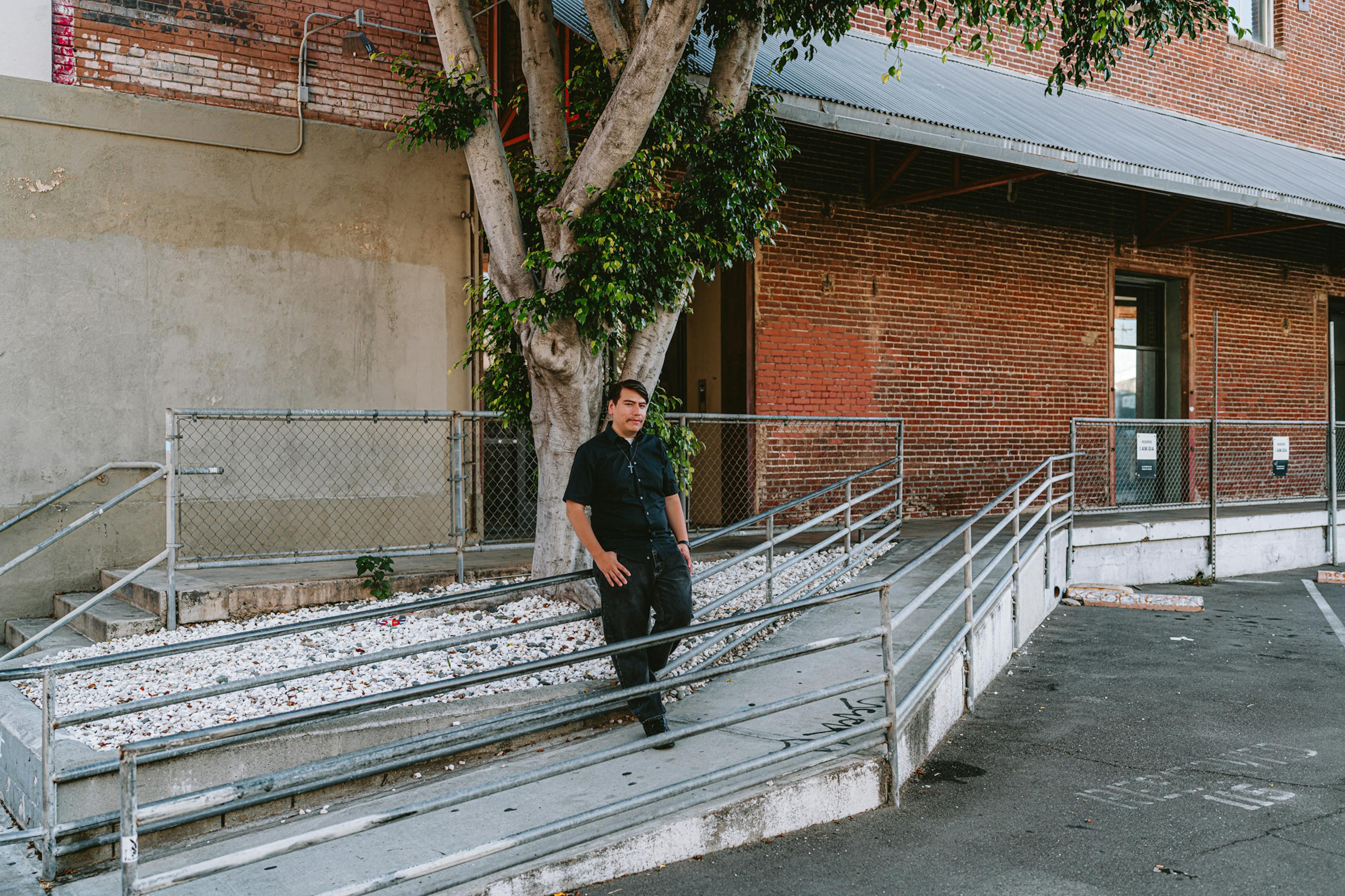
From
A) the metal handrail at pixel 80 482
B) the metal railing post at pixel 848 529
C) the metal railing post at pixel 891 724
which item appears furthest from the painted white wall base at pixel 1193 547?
the metal handrail at pixel 80 482

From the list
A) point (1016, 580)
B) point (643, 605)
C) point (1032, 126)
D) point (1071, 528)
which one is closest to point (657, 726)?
point (643, 605)

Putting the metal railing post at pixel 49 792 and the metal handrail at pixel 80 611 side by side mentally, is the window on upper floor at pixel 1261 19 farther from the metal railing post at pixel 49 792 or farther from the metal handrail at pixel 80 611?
the metal railing post at pixel 49 792

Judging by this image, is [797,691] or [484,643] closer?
[797,691]

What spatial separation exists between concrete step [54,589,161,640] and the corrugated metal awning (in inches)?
206

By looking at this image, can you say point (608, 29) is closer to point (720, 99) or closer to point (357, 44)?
point (720, 99)

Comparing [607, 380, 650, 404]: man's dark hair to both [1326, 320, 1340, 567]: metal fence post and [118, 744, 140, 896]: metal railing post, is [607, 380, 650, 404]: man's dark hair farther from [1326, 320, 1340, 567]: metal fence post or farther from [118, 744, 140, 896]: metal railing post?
[1326, 320, 1340, 567]: metal fence post

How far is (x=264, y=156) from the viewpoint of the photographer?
8984mm

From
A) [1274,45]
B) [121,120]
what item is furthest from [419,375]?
[1274,45]

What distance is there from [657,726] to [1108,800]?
2.10 metres

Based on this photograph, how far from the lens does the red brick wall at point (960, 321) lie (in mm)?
11578

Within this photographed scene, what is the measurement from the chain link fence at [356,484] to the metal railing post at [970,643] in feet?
7.80

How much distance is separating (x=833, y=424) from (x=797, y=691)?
612 cm

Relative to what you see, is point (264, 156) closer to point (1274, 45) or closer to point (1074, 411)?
point (1074, 411)

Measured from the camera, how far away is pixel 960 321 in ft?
42.1
